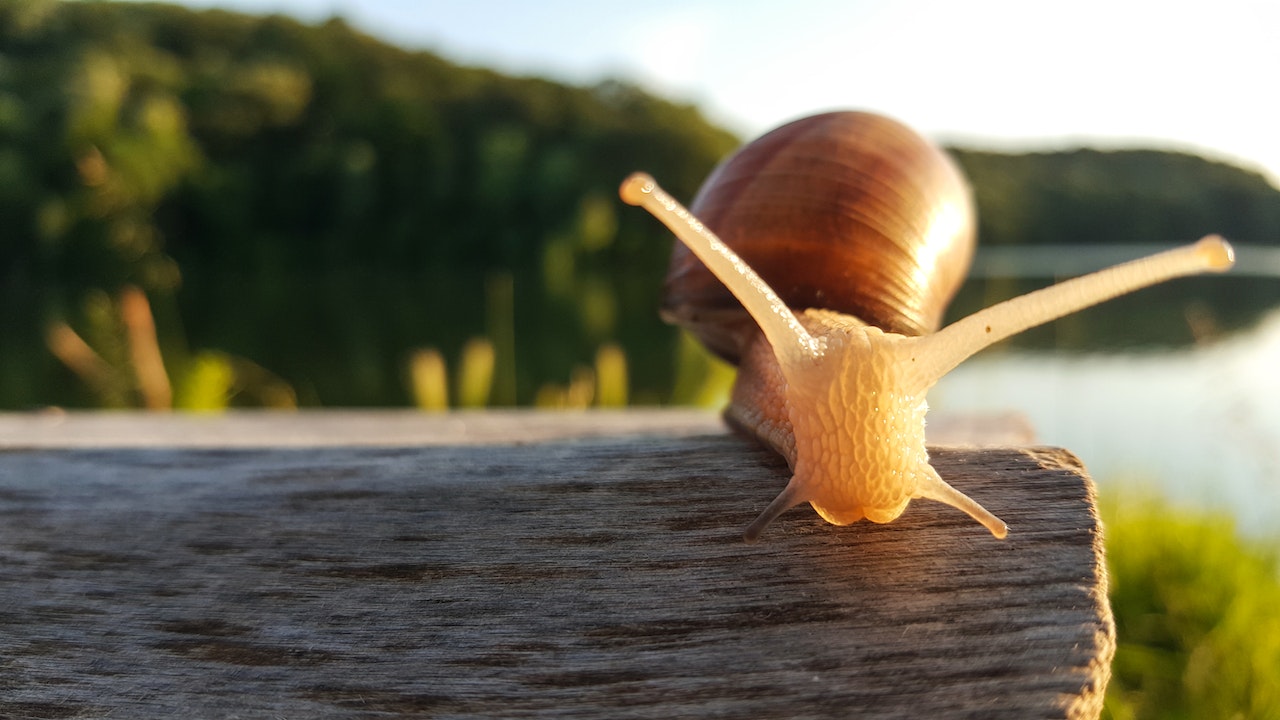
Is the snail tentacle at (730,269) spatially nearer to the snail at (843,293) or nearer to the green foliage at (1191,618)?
the snail at (843,293)

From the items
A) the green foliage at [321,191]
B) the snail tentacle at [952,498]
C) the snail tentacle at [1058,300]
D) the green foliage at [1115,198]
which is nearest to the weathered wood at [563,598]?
the snail tentacle at [952,498]

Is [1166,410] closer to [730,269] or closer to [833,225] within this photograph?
[833,225]

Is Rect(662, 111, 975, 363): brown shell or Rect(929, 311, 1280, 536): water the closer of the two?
Rect(662, 111, 975, 363): brown shell

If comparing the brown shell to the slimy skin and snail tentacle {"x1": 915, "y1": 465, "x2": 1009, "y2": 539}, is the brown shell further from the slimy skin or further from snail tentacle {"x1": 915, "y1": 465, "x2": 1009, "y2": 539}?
snail tentacle {"x1": 915, "y1": 465, "x2": 1009, "y2": 539}

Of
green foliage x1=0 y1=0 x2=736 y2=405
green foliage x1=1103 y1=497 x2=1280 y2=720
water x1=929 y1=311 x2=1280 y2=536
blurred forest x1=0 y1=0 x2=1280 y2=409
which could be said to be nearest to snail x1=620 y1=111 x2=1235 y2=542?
water x1=929 y1=311 x2=1280 y2=536

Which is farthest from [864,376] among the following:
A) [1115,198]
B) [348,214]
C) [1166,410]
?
[348,214]

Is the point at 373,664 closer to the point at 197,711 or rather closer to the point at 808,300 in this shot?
the point at 197,711
